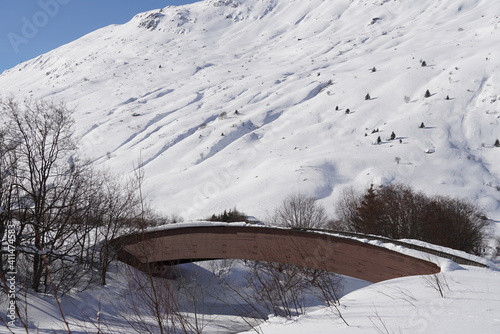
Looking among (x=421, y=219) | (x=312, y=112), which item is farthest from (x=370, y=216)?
(x=312, y=112)

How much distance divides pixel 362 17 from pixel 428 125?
365 ft

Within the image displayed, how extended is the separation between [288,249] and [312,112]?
68.4 metres

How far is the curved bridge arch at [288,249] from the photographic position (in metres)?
16.7

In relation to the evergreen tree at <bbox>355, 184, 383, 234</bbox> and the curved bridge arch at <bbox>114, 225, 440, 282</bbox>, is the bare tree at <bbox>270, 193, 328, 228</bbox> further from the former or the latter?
the curved bridge arch at <bbox>114, 225, 440, 282</bbox>

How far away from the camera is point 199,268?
37.3 metres

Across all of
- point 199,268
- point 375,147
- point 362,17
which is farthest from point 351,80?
point 362,17

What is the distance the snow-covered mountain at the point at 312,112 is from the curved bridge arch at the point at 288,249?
19.3 m

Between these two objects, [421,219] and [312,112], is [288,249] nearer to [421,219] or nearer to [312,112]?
[421,219]

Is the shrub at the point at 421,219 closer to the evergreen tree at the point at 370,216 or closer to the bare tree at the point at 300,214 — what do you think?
the evergreen tree at the point at 370,216

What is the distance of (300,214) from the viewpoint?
4450 centimetres

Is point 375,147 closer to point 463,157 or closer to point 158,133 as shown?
point 463,157

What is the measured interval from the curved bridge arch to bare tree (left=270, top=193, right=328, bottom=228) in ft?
61.4

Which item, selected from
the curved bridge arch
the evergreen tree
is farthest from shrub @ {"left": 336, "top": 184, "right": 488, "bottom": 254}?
the curved bridge arch

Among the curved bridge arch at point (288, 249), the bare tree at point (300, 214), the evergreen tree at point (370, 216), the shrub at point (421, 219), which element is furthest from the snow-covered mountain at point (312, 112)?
the curved bridge arch at point (288, 249)
